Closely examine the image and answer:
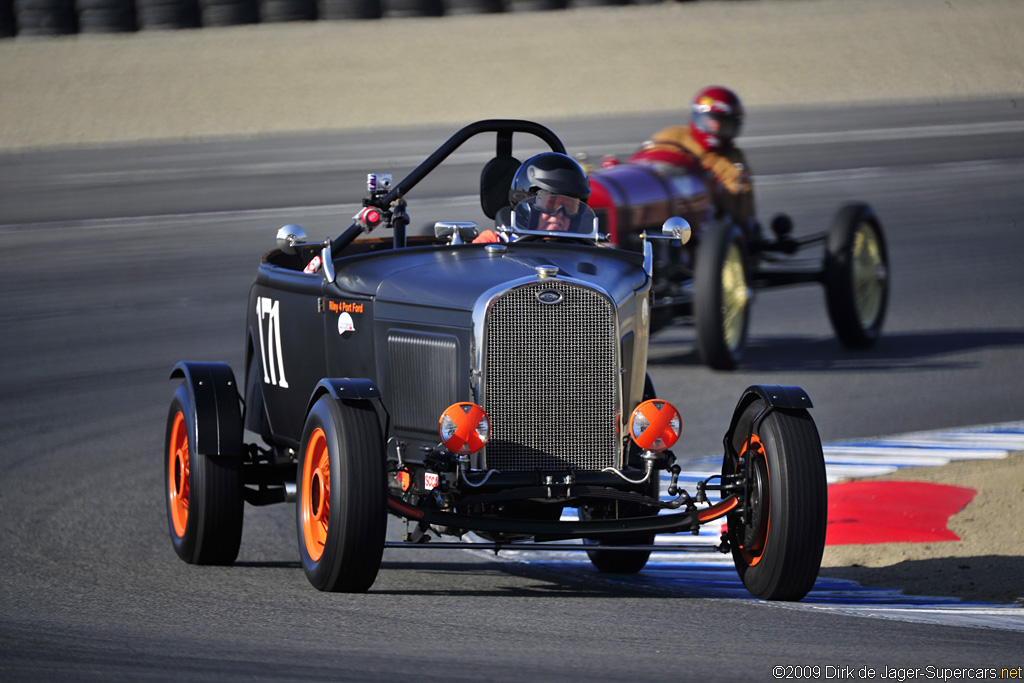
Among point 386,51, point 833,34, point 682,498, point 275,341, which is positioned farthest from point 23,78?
point 682,498

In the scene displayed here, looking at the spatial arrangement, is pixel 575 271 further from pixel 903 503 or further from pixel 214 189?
pixel 214 189

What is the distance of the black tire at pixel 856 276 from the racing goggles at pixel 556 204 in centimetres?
649

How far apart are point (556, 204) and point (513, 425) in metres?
1.20

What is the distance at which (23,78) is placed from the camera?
28594mm

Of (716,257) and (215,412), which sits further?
(716,257)

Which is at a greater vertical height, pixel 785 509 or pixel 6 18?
pixel 6 18

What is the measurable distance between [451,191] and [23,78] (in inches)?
441

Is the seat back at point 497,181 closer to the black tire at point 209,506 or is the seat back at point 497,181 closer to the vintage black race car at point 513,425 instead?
the vintage black race car at point 513,425

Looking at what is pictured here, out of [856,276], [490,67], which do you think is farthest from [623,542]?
[490,67]

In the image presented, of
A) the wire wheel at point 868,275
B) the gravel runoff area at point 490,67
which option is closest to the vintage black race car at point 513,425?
the wire wheel at point 868,275

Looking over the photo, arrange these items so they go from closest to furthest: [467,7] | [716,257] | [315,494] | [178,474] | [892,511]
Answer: [315,494]
[178,474]
[892,511]
[716,257]
[467,7]

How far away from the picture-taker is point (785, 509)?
584 cm

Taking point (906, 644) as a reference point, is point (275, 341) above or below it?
above

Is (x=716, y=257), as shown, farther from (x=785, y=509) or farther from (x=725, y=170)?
(x=785, y=509)
